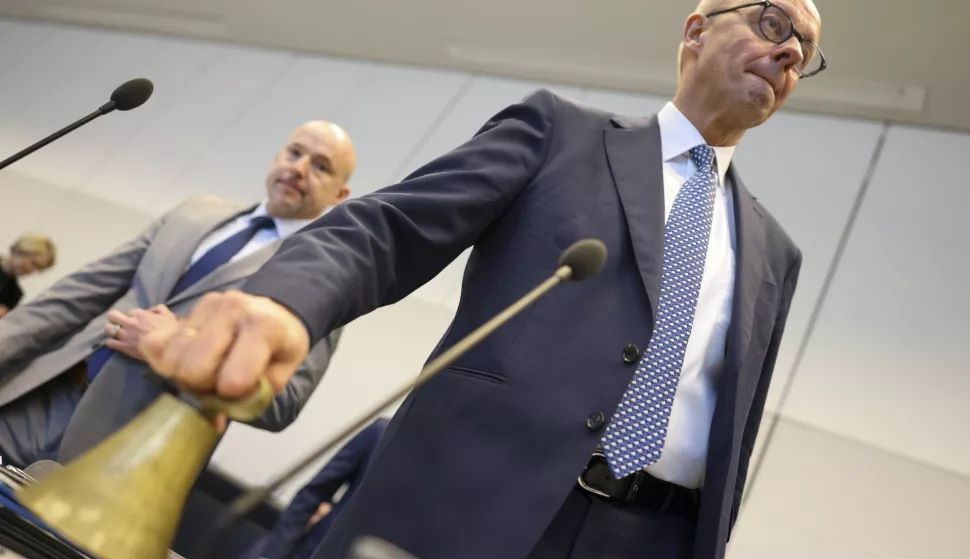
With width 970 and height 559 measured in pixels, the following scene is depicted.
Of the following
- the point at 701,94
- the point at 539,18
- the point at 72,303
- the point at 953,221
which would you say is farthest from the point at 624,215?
the point at 539,18

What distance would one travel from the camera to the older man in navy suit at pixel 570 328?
909 millimetres

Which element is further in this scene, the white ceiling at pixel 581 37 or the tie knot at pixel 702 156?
the white ceiling at pixel 581 37

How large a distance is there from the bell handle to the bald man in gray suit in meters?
1.05

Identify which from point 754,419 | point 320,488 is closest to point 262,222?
point 320,488

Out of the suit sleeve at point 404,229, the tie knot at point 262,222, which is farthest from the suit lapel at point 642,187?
the tie knot at point 262,222

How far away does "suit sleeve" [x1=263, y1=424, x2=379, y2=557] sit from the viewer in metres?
1.85

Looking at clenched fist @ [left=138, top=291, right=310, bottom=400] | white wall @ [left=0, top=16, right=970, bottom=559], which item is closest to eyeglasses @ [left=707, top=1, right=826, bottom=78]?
clenched fist @ [left=138, top=291, right=310, bottom=400]

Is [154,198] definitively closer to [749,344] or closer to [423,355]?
[423,355]

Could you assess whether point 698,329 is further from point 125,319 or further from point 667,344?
point 125,319

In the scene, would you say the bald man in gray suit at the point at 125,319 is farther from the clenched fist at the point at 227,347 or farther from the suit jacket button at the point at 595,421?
the clenched fist at the point at 227,347

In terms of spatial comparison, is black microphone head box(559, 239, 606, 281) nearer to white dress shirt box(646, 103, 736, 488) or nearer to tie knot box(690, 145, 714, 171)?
white dress shirt box(646, 103, 736, 488)

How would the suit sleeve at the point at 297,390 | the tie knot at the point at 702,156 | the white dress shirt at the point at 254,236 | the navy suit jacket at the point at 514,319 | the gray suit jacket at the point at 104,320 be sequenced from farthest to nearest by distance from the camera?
the white dress shirt at the point at 254,236 → the suit sleeve at the point at 297,390 → the gray suit jacket at the point at 104,320 → the tie knot at the point at 702,156 → the navy suit jacket at the point at 514,319

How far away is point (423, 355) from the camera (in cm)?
275

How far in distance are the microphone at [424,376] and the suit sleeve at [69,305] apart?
138cm
